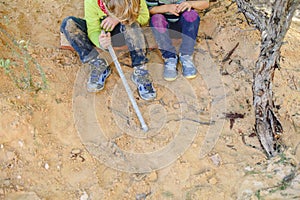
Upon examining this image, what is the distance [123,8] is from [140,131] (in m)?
0.64

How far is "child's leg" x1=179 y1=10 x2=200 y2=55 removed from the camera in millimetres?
2268

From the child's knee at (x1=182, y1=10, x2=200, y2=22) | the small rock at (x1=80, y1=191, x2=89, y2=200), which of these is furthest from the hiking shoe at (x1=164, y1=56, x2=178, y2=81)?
the small rock at (x1=80, y1=191, x2=89, y2=200)

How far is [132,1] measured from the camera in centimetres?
199

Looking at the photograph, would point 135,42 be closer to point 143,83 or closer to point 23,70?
point 143,83

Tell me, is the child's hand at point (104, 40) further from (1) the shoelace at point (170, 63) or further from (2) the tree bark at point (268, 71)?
(2) the tree bark at point (268, 71)

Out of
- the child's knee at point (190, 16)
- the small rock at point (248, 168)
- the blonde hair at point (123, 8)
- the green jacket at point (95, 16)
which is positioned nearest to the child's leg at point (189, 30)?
the child's knee at point (190, 16)

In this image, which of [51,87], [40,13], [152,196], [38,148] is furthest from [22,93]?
[152,196]

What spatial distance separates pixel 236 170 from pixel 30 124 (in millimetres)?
1039

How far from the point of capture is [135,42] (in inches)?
87.0

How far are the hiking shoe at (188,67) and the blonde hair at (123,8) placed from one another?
0.41 metres

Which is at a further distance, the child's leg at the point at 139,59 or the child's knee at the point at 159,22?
the child's knee at the point at 159,22

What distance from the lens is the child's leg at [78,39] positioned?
223cm

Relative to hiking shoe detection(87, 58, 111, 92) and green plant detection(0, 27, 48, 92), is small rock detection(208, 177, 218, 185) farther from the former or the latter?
green plant detection(0, 27, 48, 92)

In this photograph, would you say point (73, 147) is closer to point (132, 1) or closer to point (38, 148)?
point (38, 148)
